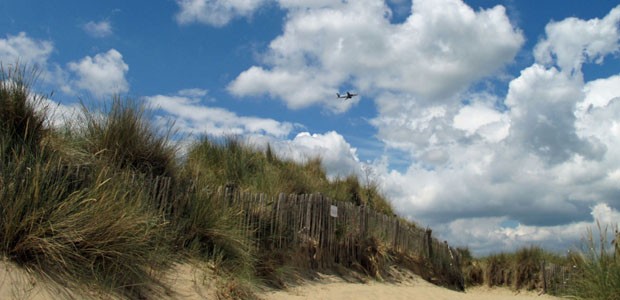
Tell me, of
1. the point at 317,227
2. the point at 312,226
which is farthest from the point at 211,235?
the point at 317,227

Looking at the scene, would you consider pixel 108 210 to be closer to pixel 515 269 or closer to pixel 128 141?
pixel 128 141

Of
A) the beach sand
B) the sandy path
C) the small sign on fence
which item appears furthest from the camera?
the small sign on fence

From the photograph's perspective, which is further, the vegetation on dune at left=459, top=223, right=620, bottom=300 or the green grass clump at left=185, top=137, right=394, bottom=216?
the vegetation on dune at left=459, top=223, right=620, bottom=300

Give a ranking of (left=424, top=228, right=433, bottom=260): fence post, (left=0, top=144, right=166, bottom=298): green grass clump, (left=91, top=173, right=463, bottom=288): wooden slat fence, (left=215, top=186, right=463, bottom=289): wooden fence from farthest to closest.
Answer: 1. (left=424, top=228, right=433, bottom=260): fence post
2. (left=215, top=186, right=463, bottom=289): wooden fence
3. (left=91, top=173, right=463, bottom=288): wooden slat fence
4. (left=0, top=144, right=166, bottom=298): green grass clump

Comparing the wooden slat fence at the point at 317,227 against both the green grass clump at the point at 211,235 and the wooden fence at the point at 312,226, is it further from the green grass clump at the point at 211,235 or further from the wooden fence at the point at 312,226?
the green grass clump at the point at 211,235

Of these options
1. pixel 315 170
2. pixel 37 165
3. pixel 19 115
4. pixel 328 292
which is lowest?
pixel 328 292

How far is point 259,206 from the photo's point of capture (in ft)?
29.0

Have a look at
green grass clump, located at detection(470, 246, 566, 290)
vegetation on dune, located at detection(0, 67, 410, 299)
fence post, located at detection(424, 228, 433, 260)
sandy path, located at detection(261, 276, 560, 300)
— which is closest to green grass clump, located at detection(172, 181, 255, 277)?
vegetation on dune, located at detection(0, 67, 410, 299)

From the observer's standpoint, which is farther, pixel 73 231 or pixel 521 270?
pixel 521 270

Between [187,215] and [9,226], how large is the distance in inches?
111

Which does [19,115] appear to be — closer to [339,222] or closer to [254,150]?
[339,222]

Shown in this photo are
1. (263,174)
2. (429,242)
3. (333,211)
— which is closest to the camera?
(333,211)

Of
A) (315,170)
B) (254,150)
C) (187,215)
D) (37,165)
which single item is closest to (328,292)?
(187,215)

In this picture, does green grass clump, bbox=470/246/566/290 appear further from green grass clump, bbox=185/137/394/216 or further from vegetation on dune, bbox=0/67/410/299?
vegetation on dune, bbox=0/67/410/299
